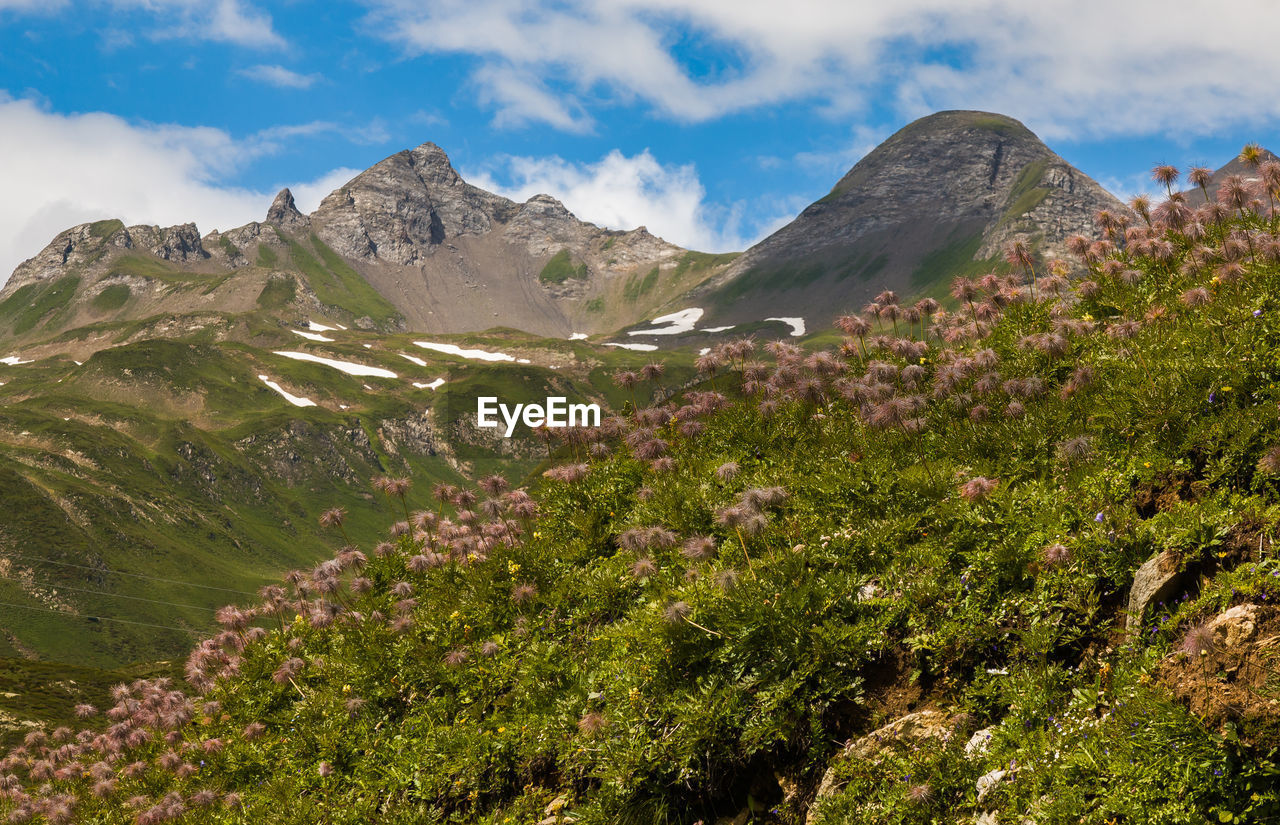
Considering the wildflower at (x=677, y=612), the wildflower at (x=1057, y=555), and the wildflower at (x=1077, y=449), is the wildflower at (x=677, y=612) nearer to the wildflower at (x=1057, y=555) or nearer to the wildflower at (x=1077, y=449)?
the wildflower at (x=1057, y=555)

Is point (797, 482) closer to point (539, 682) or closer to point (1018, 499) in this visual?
point (1018, 499)

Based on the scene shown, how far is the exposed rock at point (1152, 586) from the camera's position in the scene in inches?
253

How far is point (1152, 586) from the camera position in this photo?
6512 millimetres

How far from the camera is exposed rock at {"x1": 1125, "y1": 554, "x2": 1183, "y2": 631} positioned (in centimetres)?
643

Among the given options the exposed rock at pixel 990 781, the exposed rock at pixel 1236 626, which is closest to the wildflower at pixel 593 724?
the exposed rock at pixel 990 781

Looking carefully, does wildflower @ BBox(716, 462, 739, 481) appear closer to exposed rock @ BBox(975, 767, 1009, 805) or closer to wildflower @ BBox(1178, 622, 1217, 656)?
exposed rock @ BBox(975, 767, 1009, 805)

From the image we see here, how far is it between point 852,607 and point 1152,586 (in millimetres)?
2629

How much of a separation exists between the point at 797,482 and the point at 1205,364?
4.88m

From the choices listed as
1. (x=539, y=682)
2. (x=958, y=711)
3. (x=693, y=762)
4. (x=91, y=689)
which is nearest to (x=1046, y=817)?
(x=958, y=711)

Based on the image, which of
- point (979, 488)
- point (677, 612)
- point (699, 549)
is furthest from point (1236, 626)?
point (699, 549)

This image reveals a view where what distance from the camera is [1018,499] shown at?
8625mm

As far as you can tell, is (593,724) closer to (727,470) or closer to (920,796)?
(920,796)

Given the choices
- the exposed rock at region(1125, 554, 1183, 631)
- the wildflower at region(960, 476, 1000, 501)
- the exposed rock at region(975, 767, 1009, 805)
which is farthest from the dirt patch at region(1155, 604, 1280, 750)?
the wildflower at region(960, 476, 1000, 501)

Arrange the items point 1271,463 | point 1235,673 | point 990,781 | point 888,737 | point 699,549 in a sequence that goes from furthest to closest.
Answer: point 699,549 < point 888,737 < point 1271,463 < point 990,781 < point 1235,673
